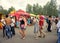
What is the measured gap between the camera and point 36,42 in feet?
52.3

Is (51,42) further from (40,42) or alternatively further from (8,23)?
(8,23)

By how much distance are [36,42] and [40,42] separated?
25 cm

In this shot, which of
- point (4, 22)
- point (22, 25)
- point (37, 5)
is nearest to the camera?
point (22, 25)

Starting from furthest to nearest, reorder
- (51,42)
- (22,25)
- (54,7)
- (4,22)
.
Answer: (54,7), (4,22), (22,25), (51,42)

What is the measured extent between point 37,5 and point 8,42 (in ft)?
458

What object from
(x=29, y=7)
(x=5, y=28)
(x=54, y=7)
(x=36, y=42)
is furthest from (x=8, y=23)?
(x=29, y=7)

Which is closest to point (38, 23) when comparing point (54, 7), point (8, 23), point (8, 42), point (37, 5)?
point (8, 23)

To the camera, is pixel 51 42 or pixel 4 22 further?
pixel 4 22

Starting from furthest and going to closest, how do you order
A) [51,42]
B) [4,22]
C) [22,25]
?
[4,22] → [22,25] → [51,42]

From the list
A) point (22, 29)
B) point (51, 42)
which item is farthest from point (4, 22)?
point (51, 42)

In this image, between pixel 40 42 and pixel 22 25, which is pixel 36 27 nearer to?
pixel 22 25

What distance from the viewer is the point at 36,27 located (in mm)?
18219

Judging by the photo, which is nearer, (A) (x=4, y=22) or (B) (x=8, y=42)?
(B) (x=8, y=42)

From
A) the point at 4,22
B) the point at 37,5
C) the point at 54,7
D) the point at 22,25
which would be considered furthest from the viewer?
the point at 37,5
